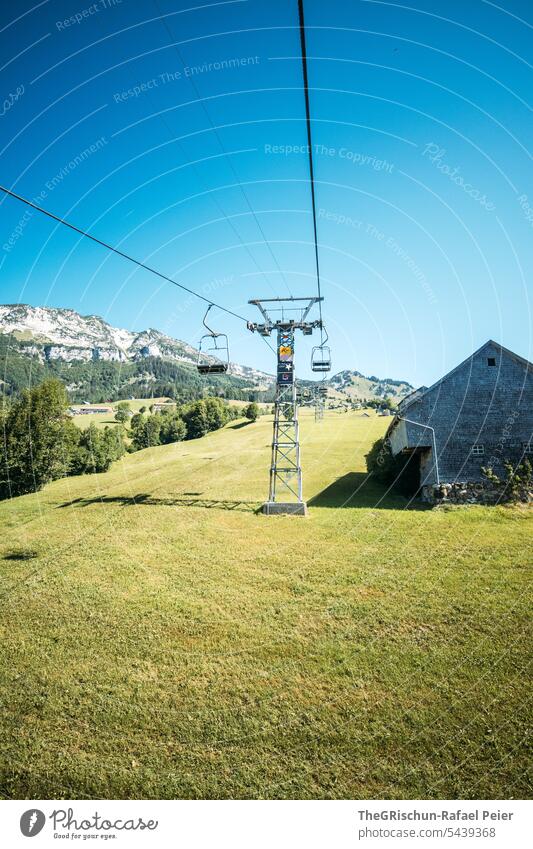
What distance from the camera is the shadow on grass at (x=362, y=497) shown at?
21.1 metres

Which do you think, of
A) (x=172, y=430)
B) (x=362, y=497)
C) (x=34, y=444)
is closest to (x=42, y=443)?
(x=34, y=444)

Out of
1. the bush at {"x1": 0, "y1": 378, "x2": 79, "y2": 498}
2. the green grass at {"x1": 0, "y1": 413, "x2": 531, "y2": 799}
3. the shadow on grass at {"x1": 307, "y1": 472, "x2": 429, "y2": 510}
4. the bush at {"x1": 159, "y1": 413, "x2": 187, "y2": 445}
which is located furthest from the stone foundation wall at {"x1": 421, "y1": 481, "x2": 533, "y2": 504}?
the bush at {"x1": 159, "y1": 413, "x2": 187, "y2": 445}

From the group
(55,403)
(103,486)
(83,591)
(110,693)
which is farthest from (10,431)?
(110,693)

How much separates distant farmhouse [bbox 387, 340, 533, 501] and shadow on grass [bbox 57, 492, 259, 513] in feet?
38.7

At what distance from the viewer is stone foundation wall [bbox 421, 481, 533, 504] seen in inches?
792

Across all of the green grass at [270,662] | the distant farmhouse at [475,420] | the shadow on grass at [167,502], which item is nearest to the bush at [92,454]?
the shadow on grass at [167,502]

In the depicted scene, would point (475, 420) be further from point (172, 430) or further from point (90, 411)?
point (90, 411)

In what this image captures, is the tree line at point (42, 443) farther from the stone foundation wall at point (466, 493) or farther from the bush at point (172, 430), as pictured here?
the stone foundation wall at point (466, 493)

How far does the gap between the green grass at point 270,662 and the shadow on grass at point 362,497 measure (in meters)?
4.11

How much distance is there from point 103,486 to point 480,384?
31.2m

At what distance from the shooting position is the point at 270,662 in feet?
26.0

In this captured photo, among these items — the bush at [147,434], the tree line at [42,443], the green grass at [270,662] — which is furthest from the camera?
the bush at [147,434]

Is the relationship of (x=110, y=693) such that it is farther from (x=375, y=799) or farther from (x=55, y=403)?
(x=55, y=403)

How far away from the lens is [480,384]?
21562 mm
